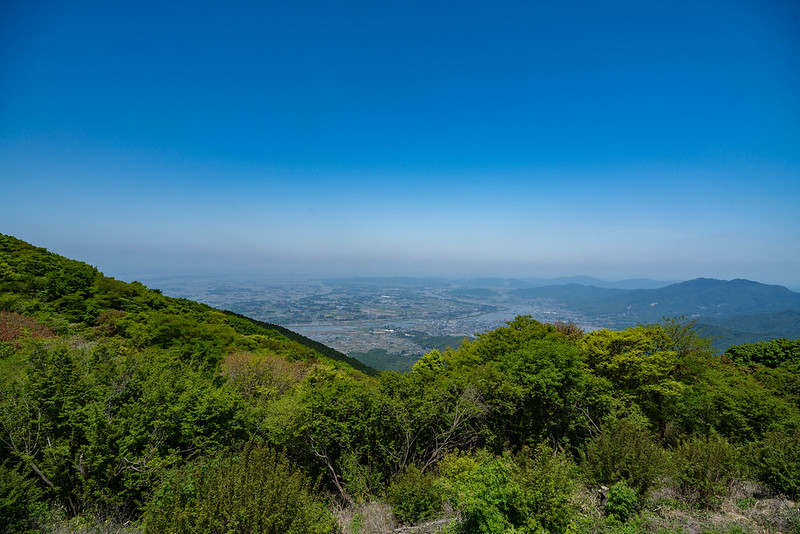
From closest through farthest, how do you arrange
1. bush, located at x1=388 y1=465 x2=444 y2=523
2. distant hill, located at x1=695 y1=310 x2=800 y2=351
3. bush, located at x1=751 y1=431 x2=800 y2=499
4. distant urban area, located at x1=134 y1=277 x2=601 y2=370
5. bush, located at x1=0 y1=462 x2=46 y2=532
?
1. bush, located at x1=0 y1=462 x2=46 y2=532
2. bush, located at x1=751 y1=431 x2=800 y2=499
3. bush, located at x1=388 y1=465 x2=444 y2=523
4. distant urban area, located at x1=134 y1=277 x2=601 y2=370
5. distant hill, located at x1=695 y1=310 x2=800 y2=351

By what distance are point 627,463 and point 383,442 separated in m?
8.38

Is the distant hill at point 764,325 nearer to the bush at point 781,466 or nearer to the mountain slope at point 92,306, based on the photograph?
the bush at point 781,466

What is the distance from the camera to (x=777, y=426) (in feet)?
41.4

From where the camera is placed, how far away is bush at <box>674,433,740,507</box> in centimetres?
841

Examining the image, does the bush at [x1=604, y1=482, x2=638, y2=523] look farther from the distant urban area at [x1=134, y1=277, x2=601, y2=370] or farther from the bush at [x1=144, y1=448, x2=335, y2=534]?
the distant urban area at [x1=134, y1=277, x2=601, y2=370]

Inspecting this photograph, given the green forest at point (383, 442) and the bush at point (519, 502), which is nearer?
the bush at point (519, 502)

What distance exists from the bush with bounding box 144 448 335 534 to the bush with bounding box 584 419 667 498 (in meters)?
8.16

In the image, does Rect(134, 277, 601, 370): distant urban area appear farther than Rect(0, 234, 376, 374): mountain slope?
Yes

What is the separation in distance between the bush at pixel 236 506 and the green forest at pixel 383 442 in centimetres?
4

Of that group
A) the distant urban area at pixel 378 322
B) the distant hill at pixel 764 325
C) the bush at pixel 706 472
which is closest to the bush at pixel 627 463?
the bush at pixel 706 472

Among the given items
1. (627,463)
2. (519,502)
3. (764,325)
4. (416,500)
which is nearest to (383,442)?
(416,500)

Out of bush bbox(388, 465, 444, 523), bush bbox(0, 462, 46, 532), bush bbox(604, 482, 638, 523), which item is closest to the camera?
bush bbox(0, 462, 46, 532)

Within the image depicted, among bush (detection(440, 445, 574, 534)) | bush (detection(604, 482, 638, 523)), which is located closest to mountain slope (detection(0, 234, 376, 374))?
bush (detection(440, 445, 574, 534))

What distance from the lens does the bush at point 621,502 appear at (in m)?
→ 7.57
